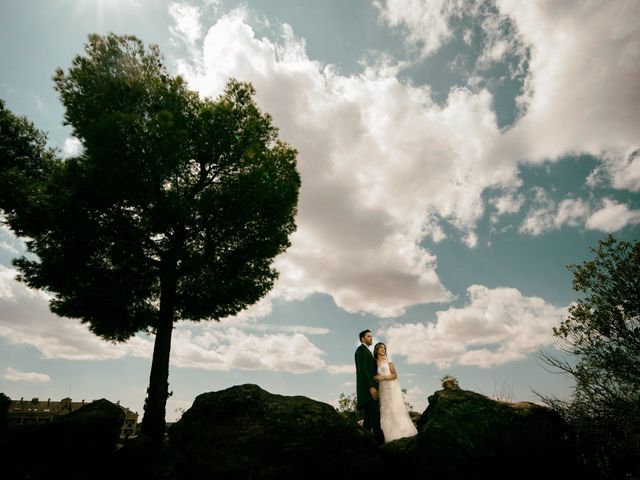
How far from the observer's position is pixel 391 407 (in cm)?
873

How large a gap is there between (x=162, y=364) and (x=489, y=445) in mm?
10608

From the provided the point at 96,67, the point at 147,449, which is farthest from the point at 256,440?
the point at 96,67

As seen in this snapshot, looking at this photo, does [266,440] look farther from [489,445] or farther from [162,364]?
[162,364]

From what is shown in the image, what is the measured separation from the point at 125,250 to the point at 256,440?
992cm

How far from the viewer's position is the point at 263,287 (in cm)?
1580

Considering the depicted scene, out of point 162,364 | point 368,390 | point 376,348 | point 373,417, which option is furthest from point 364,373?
point 162,364

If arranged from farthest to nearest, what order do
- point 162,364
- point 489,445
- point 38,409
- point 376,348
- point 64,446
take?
point 38,409, point 162,364, point 376,348, point 489,445, point 64,446

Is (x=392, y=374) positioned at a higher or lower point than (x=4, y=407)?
higher

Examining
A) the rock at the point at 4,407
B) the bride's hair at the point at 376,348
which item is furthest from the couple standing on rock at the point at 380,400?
the rock at the point at 4,407

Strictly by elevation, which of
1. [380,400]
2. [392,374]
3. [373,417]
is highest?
[392,374]

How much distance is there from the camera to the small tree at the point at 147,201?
466 inches

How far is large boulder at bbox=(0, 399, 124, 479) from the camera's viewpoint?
458cm

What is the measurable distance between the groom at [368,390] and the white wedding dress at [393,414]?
14cm

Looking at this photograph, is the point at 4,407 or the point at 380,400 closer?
the point at 4,407
